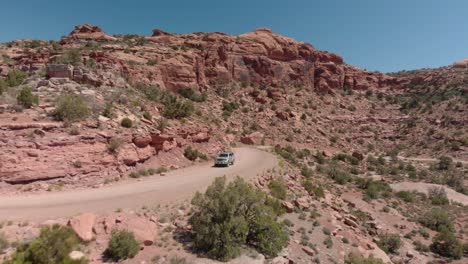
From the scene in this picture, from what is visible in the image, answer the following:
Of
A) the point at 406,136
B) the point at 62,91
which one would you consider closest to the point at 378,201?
the point at 62,91

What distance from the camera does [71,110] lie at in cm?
1502

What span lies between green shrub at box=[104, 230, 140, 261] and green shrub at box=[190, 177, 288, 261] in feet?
6.50

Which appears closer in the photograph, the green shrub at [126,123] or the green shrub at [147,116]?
the green shrub at [126,123]

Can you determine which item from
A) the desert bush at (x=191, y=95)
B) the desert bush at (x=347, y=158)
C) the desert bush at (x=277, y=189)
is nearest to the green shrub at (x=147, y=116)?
the desert bush at (x=277, y=189)

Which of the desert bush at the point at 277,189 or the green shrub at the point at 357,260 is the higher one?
the desert bush at the point at 277,189

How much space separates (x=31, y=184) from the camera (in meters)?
11.9

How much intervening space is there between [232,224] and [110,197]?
5.36 m

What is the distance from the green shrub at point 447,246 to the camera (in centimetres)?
1558

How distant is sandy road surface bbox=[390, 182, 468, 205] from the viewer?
24.5 metres

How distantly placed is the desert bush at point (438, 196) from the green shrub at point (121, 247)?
2439 centimetres

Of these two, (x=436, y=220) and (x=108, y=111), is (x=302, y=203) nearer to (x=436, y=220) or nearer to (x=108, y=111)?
(x=436, y=220)

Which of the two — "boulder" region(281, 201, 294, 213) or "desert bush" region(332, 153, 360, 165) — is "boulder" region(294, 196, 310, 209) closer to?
"boulder" region(281, 201, 294, 213)

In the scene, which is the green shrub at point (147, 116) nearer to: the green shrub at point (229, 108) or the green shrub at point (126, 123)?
the green shrub at point (126, 123)

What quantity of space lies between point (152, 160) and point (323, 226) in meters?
10.5
